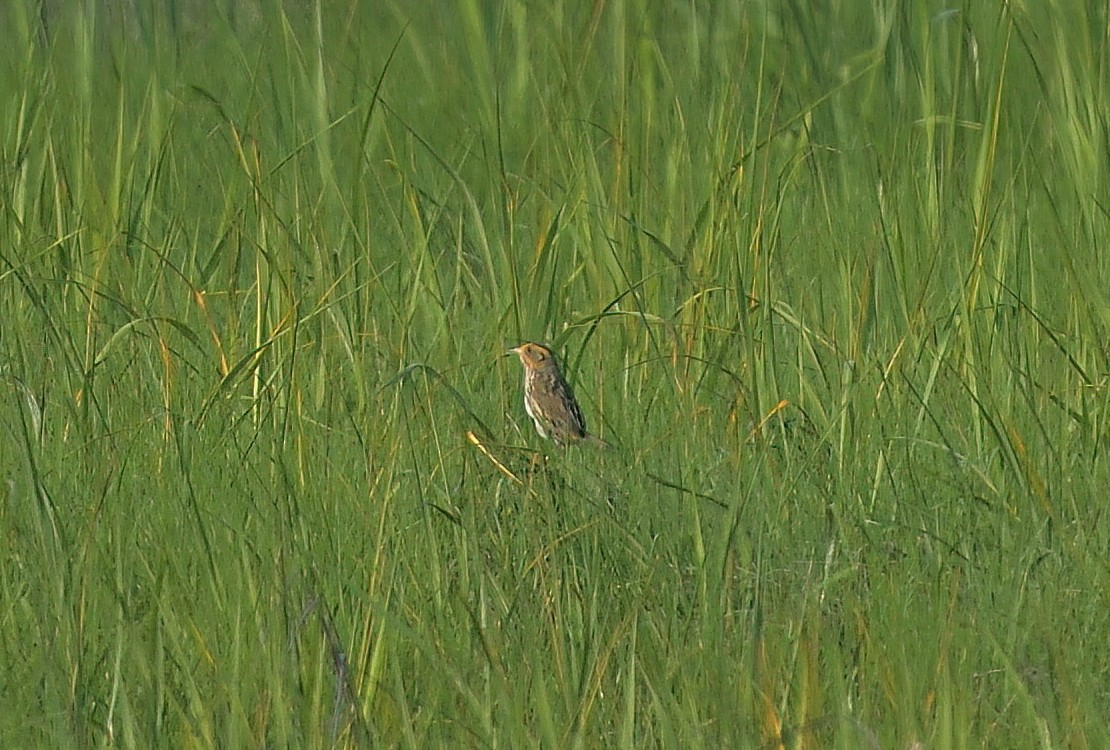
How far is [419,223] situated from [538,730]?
1.60 meters

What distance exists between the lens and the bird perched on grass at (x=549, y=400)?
300cm

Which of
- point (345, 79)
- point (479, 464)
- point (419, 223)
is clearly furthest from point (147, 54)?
point (479, 464)

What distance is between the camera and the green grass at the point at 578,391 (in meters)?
2.20

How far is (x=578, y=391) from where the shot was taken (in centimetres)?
335

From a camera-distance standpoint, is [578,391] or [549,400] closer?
[549,400]

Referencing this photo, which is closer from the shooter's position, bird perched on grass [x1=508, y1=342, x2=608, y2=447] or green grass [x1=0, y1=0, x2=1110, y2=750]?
green grass [x1=0, y1=0, x2=1110, y2=750]

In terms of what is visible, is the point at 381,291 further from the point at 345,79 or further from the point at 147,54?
the point at 345,79

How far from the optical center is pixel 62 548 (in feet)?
8.01

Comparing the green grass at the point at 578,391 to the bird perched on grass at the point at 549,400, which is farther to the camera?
the bird perched on grass at the point at 549,400

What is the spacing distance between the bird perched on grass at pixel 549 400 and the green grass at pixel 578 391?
0.05 m

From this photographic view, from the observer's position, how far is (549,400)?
10.3ft

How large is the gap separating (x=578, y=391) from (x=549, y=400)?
0.23m

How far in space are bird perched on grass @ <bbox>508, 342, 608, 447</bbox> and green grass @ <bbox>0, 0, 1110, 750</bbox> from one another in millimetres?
52

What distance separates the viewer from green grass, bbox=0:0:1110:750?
2195 mm
